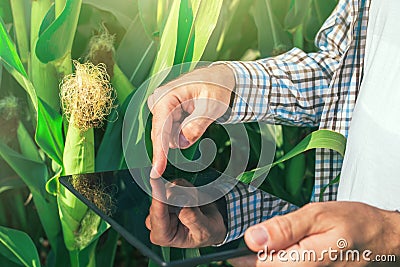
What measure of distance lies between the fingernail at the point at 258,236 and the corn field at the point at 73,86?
35 cm

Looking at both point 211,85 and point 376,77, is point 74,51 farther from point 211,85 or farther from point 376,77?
point 376,77

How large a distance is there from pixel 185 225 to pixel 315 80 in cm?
29

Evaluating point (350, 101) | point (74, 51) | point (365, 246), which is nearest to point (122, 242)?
point (74, 51)

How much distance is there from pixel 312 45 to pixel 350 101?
0.26m

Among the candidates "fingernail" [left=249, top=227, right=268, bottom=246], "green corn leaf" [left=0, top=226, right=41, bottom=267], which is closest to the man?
"fingernail" [left=249, top=227, right=268, bottom=246]

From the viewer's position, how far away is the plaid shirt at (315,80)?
75cm

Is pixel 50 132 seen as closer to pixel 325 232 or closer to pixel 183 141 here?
pixel 183 141

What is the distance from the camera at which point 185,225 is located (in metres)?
0.54

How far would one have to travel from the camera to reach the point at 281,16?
101cm

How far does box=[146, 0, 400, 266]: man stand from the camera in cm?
49

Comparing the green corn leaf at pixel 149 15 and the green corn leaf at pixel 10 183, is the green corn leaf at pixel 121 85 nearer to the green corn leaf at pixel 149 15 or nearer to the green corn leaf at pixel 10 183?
the green corn leaf at pixel 149 15

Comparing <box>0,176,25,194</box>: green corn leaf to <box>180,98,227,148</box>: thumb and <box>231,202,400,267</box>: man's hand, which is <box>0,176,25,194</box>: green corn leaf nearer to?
<box>180,98,227,148</box>: thumb

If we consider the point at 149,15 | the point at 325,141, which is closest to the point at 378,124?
the point at 325,141

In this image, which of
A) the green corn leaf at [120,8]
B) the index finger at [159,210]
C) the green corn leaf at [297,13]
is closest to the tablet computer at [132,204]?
the index finger at [159,210]
